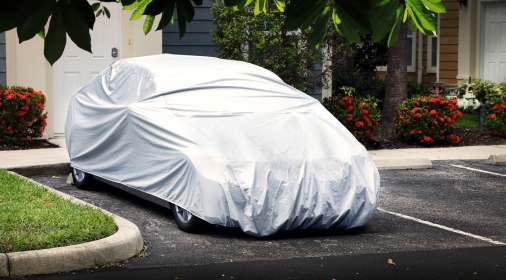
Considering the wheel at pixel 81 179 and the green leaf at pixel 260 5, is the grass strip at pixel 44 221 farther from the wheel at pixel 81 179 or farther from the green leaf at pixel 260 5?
the green leaf at pixel 260 5

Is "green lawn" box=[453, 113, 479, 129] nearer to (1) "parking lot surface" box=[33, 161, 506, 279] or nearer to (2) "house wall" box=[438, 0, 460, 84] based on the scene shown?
(2) "house wall" box=[438, 0, 460, 84]

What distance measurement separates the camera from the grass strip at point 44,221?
19.8 feet

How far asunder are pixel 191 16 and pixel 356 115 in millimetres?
10111

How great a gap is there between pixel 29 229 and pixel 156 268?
1.18 meters

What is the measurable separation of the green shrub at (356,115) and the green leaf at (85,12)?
10341 millimetres

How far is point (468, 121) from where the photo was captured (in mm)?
18000

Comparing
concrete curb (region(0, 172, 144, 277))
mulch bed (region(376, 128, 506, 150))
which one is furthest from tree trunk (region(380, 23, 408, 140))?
concrete curb (region(0, 172, 144, 277))

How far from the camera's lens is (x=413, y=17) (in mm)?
3607

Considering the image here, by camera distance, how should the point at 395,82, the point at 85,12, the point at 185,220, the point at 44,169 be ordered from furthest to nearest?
the point at 395,82 < the point at 44,169 < the point at 185,220 < the point at 85,12

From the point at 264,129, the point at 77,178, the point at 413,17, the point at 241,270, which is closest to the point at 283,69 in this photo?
the point at 77,178

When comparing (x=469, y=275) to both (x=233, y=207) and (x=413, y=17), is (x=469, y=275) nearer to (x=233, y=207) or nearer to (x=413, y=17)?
(x=233, y=207)

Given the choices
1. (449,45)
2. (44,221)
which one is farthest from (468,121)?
(44,221)

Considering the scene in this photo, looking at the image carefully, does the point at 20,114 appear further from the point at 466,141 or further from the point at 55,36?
the point at 55,36

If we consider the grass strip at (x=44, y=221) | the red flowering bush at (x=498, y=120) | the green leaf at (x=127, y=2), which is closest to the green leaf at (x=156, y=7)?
the green leaf at (x=127, y=2)
